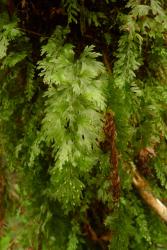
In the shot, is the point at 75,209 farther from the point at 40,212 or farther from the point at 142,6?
the point at 142,6

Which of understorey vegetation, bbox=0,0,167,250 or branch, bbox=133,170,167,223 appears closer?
understorey vegetation, bbox=0,0,167,250

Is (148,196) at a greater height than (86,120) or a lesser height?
lesser

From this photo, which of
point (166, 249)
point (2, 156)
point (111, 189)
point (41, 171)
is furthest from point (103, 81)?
point (166, 249)

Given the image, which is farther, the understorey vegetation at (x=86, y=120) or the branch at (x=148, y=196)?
the branch at (x=148, y=196)

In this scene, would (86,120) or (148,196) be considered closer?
(86,120)
